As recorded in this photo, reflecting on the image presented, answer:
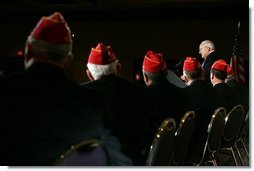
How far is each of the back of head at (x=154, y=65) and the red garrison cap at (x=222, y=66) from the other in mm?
342

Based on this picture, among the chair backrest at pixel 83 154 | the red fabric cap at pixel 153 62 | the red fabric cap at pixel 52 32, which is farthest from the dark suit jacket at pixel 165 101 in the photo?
the chair backrest at pixel 83 154

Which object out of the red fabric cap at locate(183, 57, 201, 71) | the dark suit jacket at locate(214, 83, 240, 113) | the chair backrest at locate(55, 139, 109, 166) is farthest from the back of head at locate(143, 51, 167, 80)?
the chair backrest at locate(55, 139, 109, 166)

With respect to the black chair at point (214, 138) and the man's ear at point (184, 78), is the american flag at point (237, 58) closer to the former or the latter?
the black chair at point (214, 138)

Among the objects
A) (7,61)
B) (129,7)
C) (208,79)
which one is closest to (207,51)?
(129,7)

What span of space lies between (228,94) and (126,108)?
1056mm

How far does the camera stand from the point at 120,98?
2.57m

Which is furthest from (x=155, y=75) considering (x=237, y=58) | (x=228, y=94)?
(x=228, y=94)

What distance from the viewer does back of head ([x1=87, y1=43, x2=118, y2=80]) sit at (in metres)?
2.62

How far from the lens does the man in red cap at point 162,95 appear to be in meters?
2.92

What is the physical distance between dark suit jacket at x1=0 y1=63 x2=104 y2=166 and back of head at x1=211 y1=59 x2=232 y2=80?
1.24 metres

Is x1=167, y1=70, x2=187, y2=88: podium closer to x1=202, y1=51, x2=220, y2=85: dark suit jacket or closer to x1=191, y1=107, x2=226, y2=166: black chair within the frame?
x1=202, y1=51, x2=220, y2=85: dark suit jacket

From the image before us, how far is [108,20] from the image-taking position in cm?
267

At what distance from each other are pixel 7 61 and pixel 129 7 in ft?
2.48

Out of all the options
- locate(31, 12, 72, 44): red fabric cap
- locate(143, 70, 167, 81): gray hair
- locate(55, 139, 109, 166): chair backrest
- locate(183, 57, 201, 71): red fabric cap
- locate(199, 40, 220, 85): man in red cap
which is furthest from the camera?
locate(143, 70, 167, 81): gray hair
